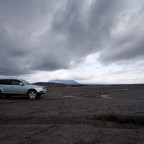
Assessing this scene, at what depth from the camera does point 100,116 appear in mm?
9609

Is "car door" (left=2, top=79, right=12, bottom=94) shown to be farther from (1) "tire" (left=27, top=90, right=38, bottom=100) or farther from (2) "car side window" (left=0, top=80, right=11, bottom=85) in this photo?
(1) "tire" (left=27, top=90, right=38, bottom=100)

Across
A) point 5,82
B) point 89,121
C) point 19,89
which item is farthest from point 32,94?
point 89,121

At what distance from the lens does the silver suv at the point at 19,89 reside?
66.4 ft

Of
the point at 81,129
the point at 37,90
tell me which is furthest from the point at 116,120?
the point at 37,90

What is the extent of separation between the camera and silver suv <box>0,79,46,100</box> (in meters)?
20.2

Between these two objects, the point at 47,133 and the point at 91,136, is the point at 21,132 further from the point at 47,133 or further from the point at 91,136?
the point at 91,136

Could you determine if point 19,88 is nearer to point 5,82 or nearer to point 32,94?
point 32,94

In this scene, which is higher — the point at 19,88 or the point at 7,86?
the point at 7,86

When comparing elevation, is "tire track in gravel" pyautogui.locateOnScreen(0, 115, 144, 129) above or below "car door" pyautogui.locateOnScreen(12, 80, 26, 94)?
below

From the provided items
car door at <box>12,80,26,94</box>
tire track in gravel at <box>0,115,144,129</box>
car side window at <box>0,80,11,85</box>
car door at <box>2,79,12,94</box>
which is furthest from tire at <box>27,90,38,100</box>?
tire track in gravel at <box>0,115,144,129</box>

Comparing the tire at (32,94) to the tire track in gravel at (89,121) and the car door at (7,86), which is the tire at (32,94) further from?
the tire track in gravel at (89,121)

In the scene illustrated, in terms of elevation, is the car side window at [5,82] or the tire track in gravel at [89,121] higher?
the car side window at [5,82]

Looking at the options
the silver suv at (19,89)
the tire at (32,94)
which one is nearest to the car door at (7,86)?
the silver suv at (19,89)

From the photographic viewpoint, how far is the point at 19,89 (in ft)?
66.6
